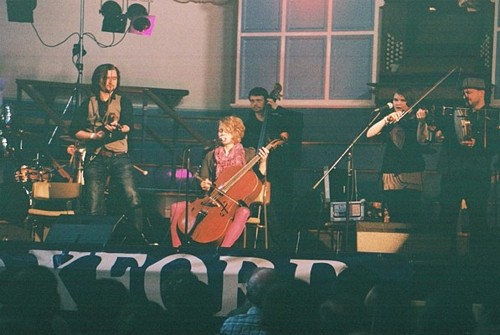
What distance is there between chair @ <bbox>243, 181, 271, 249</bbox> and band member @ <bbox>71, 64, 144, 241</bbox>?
836mm

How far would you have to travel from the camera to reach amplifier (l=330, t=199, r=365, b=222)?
7.09m

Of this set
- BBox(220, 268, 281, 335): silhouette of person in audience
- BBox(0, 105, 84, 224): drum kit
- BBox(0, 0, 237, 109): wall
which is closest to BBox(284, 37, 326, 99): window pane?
BBox(0, 0, 237, 109): wall

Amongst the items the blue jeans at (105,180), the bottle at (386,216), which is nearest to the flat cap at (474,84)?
the bottle at (386,216)

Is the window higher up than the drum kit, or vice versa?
the window

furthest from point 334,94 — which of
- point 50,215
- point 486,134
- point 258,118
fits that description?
point 50,215

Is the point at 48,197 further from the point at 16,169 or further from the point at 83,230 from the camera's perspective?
the point at 83,230

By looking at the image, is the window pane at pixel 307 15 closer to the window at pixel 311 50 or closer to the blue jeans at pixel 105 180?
the window at pixel 311 50

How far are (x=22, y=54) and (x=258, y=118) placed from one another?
10.9ft

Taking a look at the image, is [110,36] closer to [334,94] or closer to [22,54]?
[22,54]

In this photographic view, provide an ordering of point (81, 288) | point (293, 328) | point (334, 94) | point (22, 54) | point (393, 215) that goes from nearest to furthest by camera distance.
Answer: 1. point (293, 328)
2. point (81, 288)
3. point (393, 215)
4. point (334, 94)
5. point (22, 54)

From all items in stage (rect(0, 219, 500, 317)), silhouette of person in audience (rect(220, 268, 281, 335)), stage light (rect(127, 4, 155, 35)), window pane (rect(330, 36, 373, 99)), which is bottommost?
stage (rect(0, 219, 500, 317))

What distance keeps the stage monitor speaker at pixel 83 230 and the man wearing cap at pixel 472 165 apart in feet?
7.60

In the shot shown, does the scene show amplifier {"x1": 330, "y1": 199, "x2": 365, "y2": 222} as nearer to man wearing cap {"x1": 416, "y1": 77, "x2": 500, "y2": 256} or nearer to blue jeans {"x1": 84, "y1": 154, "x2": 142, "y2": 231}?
man wearing cap {"x1": 416, "y1": 77, "x2": 500, "y2": 256}

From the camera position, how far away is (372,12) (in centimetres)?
890
